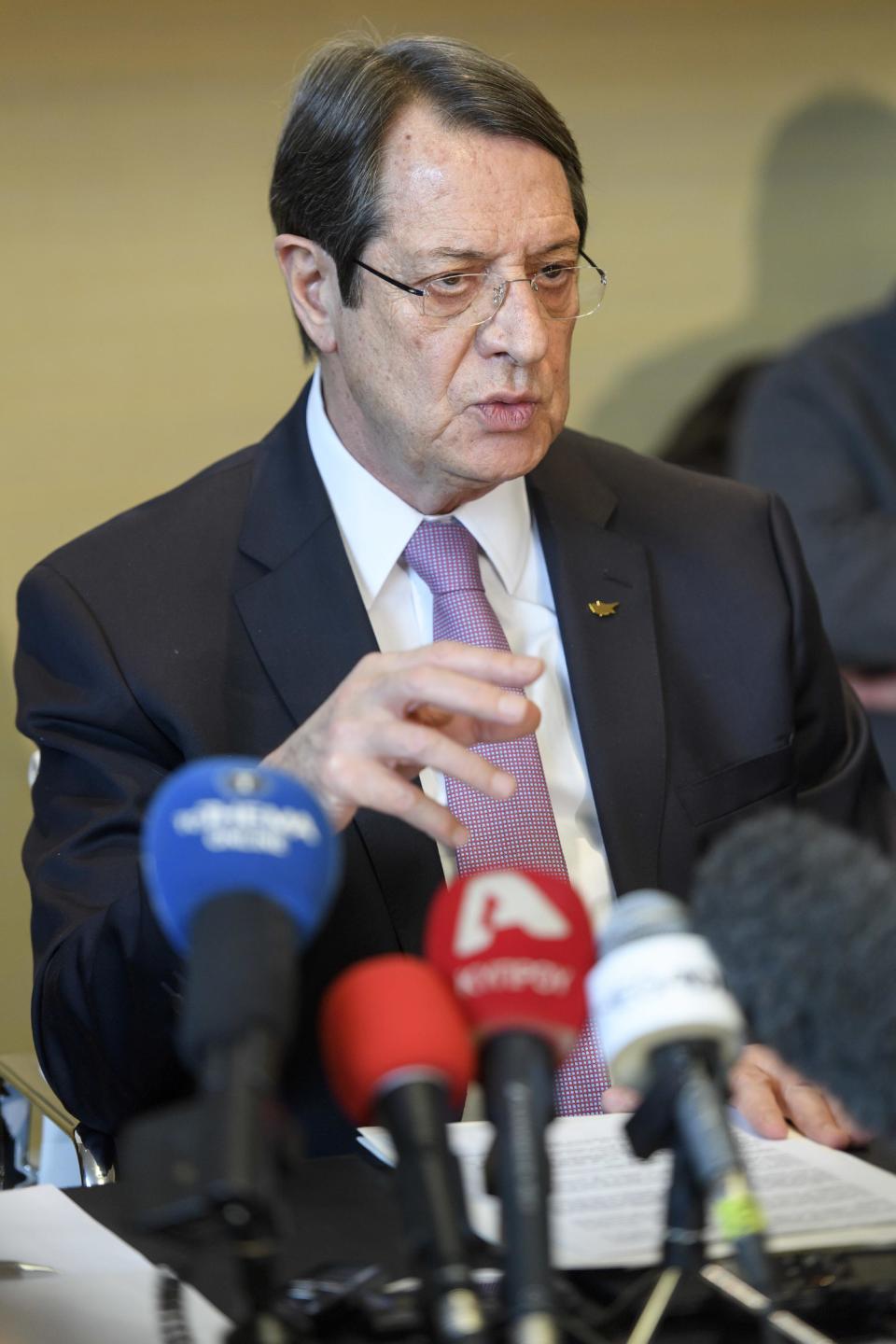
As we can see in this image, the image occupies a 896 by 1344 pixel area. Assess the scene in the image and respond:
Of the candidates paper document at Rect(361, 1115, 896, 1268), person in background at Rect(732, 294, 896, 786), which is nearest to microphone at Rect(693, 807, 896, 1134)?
paper document at Rect(361, 1115, 896, 1268)

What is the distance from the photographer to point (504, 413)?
165 centimetres

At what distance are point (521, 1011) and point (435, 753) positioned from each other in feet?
1.11

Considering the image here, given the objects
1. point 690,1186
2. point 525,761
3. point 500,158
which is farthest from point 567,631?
point 690,1186

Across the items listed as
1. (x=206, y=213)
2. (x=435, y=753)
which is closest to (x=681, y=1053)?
(x=435, y=753)

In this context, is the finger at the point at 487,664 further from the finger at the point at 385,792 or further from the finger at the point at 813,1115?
the finger at the point at 813,1115

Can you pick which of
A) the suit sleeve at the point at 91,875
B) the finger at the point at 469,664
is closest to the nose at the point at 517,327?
the suit sleeve at the point at 91,875

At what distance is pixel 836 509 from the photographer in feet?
10.0

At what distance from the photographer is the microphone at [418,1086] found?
671mm

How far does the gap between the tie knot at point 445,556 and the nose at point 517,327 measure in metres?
0.20

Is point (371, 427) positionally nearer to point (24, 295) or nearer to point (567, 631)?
point (567, 631)

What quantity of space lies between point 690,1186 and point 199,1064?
0.26m

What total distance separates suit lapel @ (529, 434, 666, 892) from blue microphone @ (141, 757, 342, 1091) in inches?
37.5

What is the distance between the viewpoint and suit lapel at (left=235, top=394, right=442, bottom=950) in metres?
1.59

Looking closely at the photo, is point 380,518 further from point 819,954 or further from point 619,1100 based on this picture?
point 819,954
